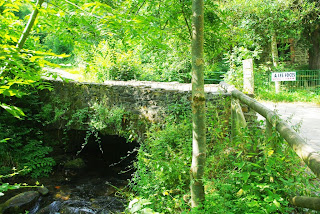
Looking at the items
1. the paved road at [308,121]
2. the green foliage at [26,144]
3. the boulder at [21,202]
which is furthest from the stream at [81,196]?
the paved road at [308,121]

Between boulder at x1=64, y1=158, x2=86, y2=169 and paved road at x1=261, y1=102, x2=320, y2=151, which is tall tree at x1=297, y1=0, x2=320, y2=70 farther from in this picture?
boulder at x1=64, y1=158, x2=86, y2=169

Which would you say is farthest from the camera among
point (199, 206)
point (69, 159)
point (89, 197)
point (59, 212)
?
point (69, 159)

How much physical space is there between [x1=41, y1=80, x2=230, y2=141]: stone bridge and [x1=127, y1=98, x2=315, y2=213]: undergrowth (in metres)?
0.31

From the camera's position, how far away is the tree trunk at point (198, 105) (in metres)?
2.19

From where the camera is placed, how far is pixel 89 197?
5.49m

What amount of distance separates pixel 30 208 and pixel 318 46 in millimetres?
14464

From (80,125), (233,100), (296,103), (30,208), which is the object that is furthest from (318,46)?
(30,208)

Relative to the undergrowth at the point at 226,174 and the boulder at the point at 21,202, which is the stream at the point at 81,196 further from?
the undergrowth at the point at 226,174

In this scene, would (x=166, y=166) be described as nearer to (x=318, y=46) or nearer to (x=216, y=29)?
(x=216, y=29)

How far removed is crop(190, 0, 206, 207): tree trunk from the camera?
7.17 ft

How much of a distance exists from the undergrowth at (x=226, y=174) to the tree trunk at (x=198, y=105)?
129mm

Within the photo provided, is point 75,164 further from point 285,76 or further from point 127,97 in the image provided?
point 285,76

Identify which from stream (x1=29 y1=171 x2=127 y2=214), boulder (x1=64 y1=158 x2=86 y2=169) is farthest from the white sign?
boulder (x1=64 y1=158 x2=86 y2=169)

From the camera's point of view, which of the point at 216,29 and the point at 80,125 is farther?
the point at 80,125
